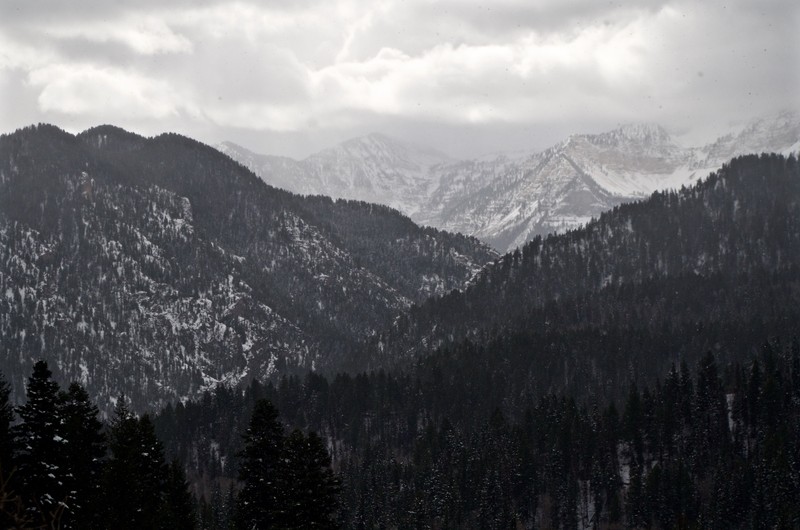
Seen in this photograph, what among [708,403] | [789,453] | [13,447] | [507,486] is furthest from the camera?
[708,403]

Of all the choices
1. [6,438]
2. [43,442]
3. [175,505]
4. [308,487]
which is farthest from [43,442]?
[308,487]

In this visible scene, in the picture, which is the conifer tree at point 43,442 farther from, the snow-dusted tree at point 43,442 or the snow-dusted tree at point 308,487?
the snow-dusted tree at point 308,487

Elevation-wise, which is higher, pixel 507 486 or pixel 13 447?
pixel 507 486

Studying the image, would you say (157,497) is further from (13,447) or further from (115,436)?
(13,447)

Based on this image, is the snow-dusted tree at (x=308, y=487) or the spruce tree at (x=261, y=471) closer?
the snow-dusted tree at (x=308, y=487)

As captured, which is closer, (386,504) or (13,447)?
A: (13,447)

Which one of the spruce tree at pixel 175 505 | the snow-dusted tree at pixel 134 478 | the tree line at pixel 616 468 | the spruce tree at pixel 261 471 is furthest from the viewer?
the tree line at pixel 616 468

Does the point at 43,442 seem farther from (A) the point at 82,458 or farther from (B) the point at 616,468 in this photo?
(B) the point at 616,468

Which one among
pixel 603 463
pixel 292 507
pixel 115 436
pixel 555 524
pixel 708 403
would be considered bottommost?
pixel 292 507

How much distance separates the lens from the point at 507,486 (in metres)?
155

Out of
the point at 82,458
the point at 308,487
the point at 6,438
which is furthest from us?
the point at 82,458

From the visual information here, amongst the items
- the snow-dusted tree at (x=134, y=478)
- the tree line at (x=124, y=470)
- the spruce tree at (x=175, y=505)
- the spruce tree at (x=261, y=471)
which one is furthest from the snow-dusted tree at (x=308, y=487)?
the snow-dusted tree at (x=134, y=478)

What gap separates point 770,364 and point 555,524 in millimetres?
53254

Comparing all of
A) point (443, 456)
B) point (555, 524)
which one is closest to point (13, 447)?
point (555, 524)
